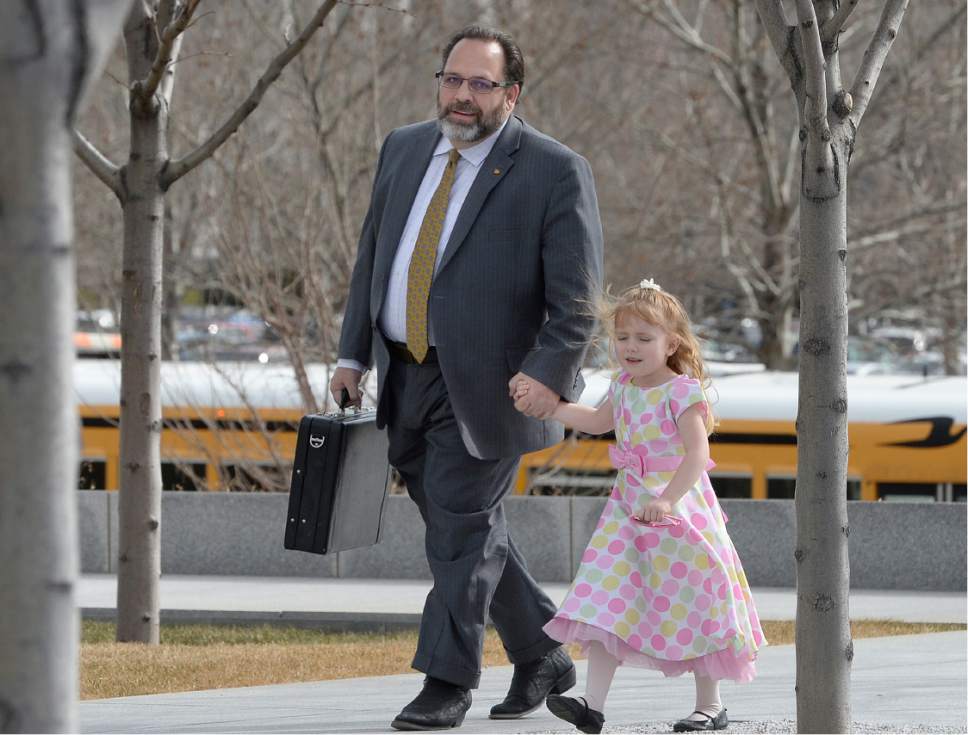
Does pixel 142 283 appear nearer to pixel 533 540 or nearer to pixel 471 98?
pixel 471 98

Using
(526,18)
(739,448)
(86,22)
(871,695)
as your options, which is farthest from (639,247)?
(86,22)

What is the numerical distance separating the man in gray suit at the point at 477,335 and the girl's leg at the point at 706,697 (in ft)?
1.69

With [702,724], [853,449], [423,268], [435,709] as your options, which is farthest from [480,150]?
[853,449]

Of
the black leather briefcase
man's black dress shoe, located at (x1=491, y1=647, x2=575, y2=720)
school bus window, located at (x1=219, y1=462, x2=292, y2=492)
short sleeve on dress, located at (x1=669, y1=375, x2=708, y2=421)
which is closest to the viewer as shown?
short sleeve on dress, located at (x1=669, y1=375, x2=708, y2=421)

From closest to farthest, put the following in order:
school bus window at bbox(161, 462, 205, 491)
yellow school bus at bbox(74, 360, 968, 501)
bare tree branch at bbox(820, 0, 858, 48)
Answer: bare tree branch at bbox(820, 0, 858, 48) → yellow school bus at bbox(74, 360, 968, 501) → school bus window at bbox(161, 462, 205, 491)

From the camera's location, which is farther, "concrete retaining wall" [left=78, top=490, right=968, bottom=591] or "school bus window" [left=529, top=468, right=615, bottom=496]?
"school bus window" [left=529, top=468, right=615, bottom=496]

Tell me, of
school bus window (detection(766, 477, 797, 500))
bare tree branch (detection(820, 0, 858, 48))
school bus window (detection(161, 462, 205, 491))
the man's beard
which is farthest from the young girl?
school bus window (detection(161, 462, 205, 491))

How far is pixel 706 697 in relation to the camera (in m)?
5.04

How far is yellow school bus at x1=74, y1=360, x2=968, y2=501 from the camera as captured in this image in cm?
1352

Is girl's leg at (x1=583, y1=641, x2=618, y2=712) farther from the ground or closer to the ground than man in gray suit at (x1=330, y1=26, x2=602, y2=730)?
closer to the ground

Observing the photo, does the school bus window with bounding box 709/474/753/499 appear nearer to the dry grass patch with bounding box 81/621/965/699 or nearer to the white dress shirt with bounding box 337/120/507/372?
the dry grass patch with bounding box 81/621/965/699

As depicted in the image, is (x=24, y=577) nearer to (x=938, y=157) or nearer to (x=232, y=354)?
(x=232, y=354)

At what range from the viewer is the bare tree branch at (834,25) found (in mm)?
4355

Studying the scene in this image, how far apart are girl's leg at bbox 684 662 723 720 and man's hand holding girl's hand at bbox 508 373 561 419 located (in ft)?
2.78
